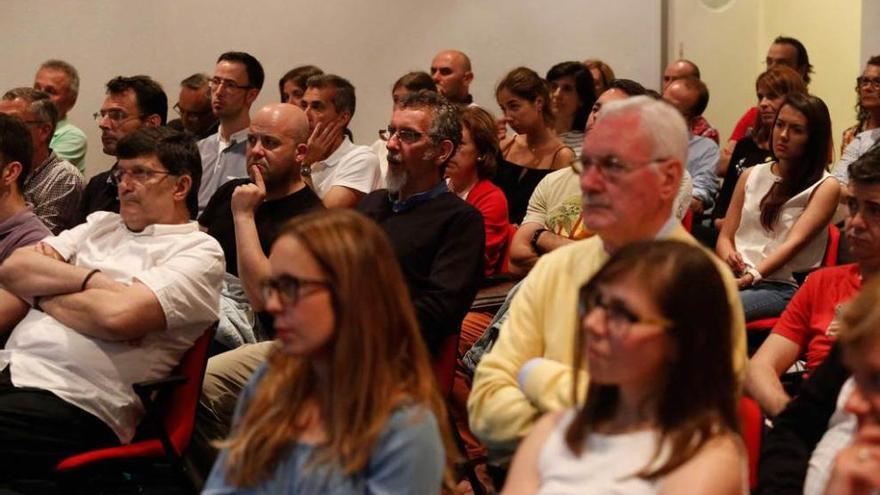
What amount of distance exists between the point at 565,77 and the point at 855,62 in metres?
2.04

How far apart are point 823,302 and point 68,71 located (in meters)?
Answer: 4.55

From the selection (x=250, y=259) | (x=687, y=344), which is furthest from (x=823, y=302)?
(x=250, y=259)

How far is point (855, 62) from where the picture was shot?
7219 mm

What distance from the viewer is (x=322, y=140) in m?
5.25

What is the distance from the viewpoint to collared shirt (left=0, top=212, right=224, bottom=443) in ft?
11.0

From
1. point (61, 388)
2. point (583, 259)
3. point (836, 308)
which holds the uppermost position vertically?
point (583, 259)

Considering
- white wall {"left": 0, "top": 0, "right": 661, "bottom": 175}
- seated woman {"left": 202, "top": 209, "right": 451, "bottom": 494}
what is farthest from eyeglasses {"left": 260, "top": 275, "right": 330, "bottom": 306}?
white wall {"left": 0, "top": 0, "right": 661, "bottom": 175}

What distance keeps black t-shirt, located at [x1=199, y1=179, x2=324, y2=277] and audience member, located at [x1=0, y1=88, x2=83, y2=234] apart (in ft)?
2.87

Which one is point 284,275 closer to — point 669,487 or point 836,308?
point 669,487

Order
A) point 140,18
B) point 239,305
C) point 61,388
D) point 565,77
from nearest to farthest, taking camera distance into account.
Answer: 1. point 61,388
2. point 239,305
3. point 565,77
4. point 140,18

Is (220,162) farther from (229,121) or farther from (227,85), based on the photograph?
(227,85)

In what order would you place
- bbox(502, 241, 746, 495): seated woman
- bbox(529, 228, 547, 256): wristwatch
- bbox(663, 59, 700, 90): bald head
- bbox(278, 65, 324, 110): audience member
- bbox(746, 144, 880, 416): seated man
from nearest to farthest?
bbox(502, 241, 746, 495): seated woman < bbox(746, 144, 880, 416): seated man < bbox(529, 228, 547, 256): wristwatch < bbox(278, 65, 324, 110): audience member < bbox(663, 59, 700, 90): bald head

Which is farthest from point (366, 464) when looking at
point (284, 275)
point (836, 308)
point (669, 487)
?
point (836, 308)

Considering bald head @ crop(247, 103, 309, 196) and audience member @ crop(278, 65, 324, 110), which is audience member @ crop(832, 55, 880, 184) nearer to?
bald head @ crop(247, 103, 309, 196)
